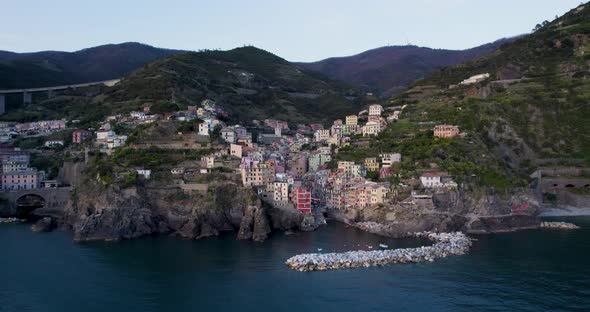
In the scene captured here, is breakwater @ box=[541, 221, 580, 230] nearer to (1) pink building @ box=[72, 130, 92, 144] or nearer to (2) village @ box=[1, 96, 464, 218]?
(2) village @ box=[1, 96, 464, 218]

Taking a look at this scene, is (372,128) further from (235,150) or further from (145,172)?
(145,172)

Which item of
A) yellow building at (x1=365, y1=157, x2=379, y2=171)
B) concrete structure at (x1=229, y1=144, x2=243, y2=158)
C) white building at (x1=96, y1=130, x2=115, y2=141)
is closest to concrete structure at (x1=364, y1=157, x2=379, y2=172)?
yellow building at (x1=365, y1=157, x2=379, y2=171)

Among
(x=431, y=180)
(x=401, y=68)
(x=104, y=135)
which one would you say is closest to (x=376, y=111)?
(x=431, y=180)

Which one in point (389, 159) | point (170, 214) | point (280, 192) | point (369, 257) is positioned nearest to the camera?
point (369, 257)

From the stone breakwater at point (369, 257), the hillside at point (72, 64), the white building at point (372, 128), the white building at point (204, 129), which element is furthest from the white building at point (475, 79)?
the hillside at point (72, 64)

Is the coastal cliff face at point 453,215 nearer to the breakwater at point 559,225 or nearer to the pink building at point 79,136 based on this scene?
the breakwater at point 559,225

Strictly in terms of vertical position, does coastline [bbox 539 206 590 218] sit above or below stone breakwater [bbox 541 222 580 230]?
above
